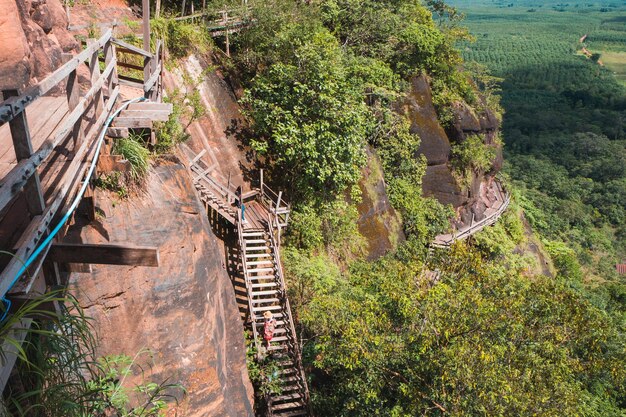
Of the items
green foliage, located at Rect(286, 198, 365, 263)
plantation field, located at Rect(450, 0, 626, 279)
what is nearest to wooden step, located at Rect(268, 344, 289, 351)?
green foliage, located at Rect(286, 198, 365, 263)

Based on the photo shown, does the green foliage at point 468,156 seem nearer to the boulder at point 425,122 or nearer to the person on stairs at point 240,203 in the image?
the boulder at point 425,122

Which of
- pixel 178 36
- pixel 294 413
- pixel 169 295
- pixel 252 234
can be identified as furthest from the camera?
pixel 178 36

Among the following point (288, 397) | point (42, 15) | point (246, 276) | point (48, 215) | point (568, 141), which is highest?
point (42, 15)

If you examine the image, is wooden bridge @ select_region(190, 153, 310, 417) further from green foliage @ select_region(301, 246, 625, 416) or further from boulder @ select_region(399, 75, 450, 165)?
boulder @ select_region(399, 75, 450, 165)

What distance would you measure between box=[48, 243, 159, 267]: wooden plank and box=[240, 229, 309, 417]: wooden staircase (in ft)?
24.9

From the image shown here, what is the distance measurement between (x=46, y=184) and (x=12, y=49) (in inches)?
171

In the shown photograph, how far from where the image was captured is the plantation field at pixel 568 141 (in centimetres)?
5041

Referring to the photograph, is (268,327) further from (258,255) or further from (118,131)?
(118,131)

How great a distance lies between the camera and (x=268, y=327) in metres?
11.4

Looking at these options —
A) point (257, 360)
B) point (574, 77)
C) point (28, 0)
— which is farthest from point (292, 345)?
point (574, 77)

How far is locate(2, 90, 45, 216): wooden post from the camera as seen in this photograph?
11.3ft

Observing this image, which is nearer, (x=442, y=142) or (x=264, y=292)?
(x=264, y=292)

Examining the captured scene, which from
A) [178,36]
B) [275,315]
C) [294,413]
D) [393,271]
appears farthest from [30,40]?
[393,271]

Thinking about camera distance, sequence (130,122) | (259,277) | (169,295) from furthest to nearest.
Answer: (259,277) → (169,295) → (130,122)
